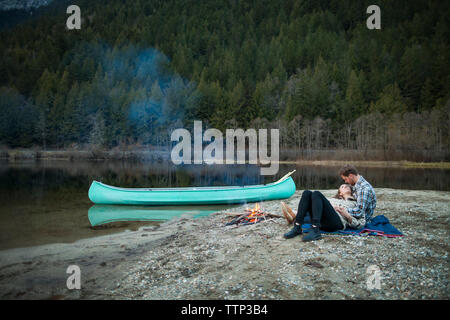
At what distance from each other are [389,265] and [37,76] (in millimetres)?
117374

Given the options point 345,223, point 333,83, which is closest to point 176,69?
point 333,83

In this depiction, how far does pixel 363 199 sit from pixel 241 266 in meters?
3.05

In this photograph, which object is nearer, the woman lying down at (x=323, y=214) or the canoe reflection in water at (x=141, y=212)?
the woman lying down at (x=323, y=214)

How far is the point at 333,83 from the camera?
275 feet

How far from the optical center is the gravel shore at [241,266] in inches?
187

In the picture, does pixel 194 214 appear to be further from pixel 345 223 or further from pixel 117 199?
pixel 345 223

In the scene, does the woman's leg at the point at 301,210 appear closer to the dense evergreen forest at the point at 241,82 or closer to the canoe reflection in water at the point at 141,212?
the canoe reflection in water at the point at 141,212

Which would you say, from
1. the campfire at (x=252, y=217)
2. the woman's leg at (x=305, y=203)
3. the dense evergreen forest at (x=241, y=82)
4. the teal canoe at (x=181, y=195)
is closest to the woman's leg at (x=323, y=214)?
the woman's leg at (x=305, y=203)

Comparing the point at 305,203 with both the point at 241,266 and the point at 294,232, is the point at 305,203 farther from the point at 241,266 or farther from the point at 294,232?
the point at 241,266

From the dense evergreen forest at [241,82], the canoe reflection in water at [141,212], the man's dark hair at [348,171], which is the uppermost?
the dense evergreen forest at [241,82]

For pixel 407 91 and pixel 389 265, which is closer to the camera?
pixel 389 265

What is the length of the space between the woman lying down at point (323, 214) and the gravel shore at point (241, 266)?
9.3 inches

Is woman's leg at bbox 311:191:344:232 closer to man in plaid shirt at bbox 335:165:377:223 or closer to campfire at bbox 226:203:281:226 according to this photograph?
man in plaid shirt at bbox 335:165:377:223

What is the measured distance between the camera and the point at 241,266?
5703 mm
